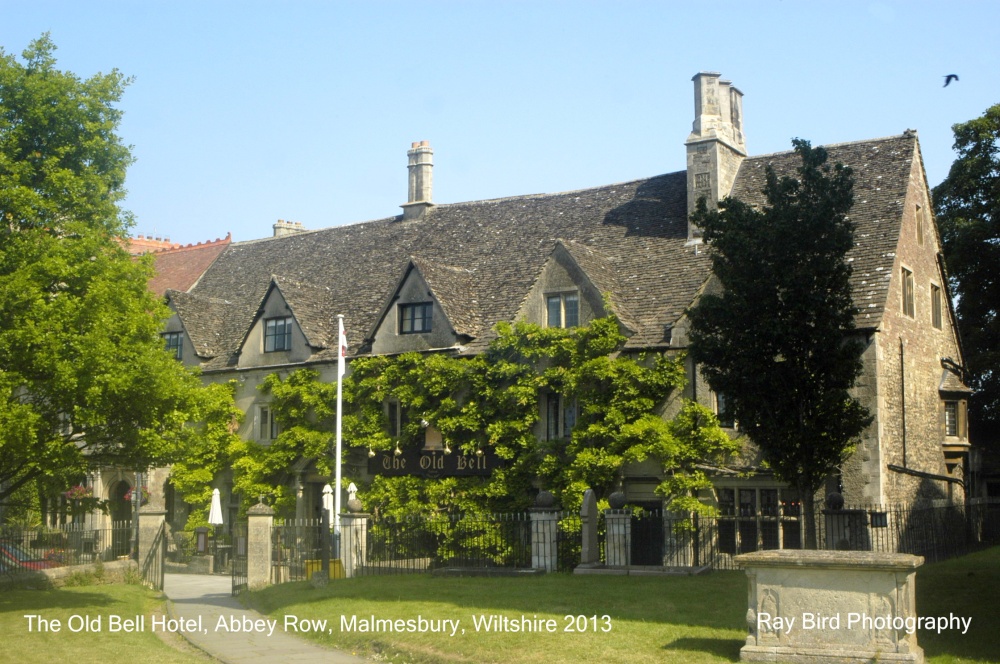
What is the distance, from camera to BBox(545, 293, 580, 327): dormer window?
30078mm

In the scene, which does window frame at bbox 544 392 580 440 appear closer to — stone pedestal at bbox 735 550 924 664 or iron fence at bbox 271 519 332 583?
iron fence at bbox 271 519 332 583

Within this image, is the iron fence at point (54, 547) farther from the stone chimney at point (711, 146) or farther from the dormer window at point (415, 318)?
the stone chimney at point (711, 146)

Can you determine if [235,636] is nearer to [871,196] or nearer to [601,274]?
[601,274]

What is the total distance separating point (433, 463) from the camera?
101 feet

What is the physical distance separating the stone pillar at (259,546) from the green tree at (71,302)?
301 centimetres

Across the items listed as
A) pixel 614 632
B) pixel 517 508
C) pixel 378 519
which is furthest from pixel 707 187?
pixel 614 632

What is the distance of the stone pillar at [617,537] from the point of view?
2477cm

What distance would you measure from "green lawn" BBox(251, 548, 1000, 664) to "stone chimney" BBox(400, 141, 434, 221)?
59.6 ft

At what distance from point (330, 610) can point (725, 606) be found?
6.29 meters

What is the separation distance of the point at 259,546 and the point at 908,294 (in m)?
17.4

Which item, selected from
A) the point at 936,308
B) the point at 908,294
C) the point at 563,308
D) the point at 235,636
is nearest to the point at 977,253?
the point at 936,308

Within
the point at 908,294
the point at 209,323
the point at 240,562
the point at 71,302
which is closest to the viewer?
the point at 71,302

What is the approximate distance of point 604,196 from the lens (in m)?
35.0

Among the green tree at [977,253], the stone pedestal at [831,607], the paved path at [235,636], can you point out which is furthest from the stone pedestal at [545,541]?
the green tree at [977,253]
